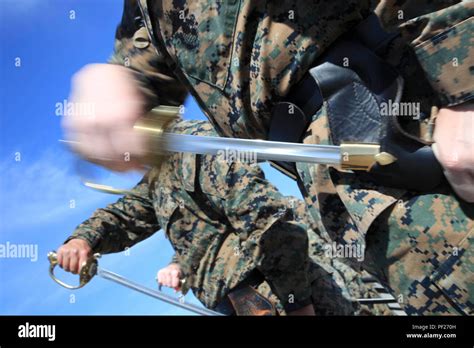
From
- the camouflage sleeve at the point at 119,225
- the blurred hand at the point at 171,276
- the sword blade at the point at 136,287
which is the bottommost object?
the sword blade at the point at 136,287

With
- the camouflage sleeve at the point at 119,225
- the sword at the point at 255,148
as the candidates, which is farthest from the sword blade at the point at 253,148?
the camouflage sleeve at the point at 119,225

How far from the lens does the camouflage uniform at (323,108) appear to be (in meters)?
0.63

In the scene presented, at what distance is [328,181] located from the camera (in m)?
0.75

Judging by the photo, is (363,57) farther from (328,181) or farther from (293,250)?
(293,250)

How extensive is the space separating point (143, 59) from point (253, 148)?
0.95 feet

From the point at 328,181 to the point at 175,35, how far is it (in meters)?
0.36

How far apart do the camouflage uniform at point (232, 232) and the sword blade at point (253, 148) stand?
1.15 metres

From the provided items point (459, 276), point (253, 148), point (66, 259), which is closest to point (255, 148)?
point (253, 148)

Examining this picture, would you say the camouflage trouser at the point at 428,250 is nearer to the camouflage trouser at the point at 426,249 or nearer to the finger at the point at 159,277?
the camouflage trouser at the point at 426,249

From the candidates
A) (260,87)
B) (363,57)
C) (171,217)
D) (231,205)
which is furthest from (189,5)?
(171,217)

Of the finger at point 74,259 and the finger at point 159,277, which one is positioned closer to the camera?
the finger at point 74,259

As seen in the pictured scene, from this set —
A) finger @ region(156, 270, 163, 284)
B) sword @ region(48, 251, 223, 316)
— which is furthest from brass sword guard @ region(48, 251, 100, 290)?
finger @ region(156, 270, 163, 284)

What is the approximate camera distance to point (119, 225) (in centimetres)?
277

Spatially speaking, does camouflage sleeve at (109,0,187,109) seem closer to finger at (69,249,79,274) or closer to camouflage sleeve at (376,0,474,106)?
camouflage sleeve at (376,0,474,106)
